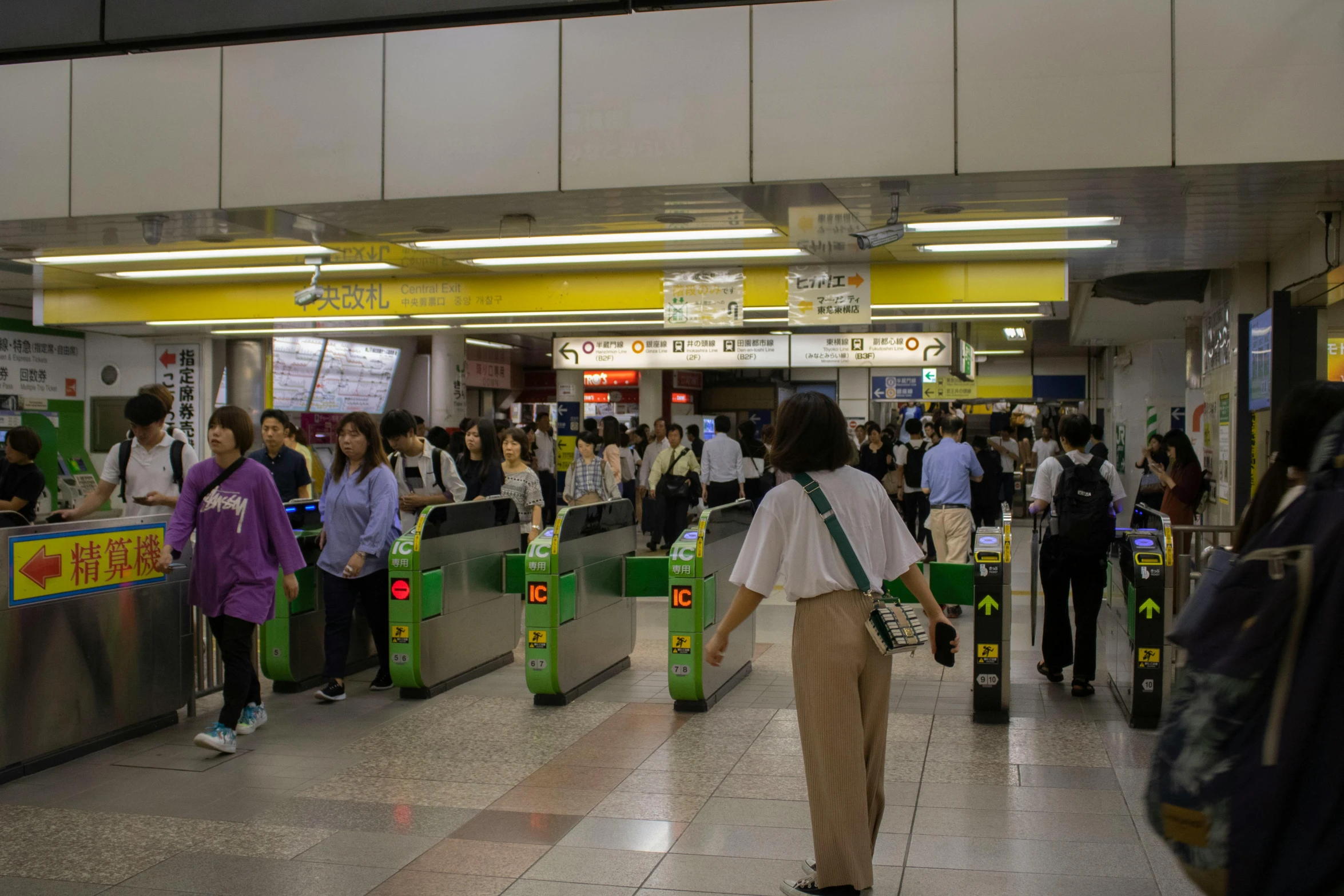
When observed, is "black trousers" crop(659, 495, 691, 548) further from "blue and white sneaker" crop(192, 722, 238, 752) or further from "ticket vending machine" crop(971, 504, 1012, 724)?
"blue and white sneaker" crop(192, 722, 238, 752)

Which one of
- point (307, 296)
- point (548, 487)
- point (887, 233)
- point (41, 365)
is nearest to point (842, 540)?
point (887, 233)

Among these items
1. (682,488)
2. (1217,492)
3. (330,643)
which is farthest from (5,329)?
(1217,492)

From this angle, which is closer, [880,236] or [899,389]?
[880,236]

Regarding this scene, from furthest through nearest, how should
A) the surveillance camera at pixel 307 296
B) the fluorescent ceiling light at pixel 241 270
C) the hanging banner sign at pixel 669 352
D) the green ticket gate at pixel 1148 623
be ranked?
the hanging banner sign at pixel 669 352 → the fluorescent ceiling light at pixel 241 270 → the surveillance camera at pixel 307 296 → the green ticket gate at pixel 1148 623

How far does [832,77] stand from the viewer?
254 inches

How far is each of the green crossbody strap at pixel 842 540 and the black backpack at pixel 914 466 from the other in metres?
9.10

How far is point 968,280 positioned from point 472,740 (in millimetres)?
6463

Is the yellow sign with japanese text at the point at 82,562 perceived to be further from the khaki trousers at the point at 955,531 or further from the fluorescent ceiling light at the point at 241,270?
the khaki trousers at the point at 955,531

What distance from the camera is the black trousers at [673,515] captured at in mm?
13115

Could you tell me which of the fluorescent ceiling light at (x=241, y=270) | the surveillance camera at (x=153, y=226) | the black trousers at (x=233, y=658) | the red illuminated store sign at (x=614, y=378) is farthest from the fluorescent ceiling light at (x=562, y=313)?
the red illuminated store sign at (x=614, y=378)

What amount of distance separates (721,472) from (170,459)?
7.10m

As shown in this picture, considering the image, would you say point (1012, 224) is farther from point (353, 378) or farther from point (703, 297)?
point (353, 378)

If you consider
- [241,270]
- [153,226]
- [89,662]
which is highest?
[241,270]

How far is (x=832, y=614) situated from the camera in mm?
3400
